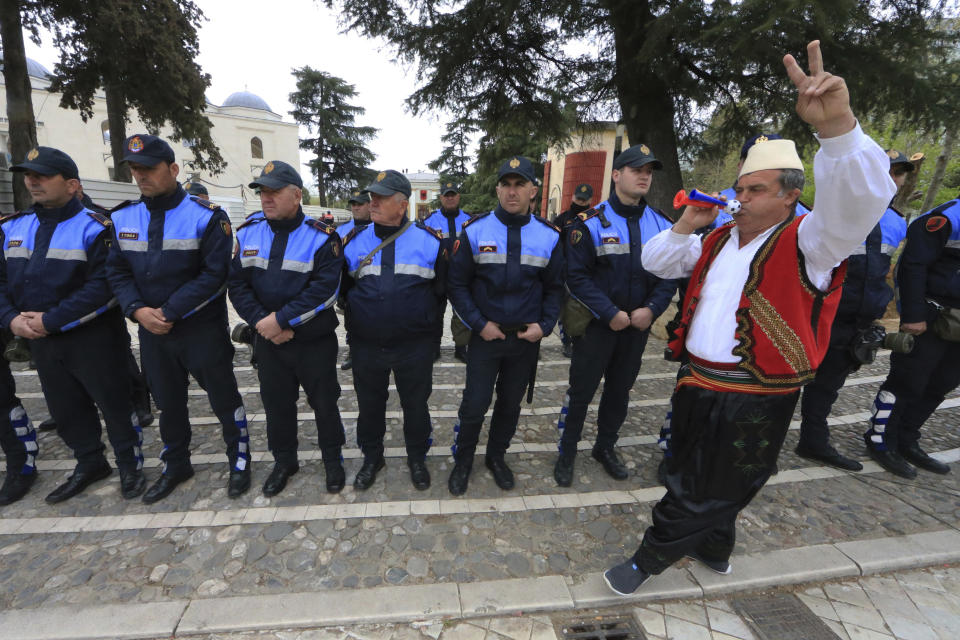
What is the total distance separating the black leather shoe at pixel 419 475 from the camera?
10.7 ft

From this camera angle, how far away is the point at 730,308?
6.51 feet

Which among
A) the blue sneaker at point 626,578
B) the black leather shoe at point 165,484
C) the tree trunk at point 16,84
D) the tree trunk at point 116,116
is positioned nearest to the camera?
the blue sneaker at point 626,578

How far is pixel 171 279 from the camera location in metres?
2.79

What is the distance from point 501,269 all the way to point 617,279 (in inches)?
32.6

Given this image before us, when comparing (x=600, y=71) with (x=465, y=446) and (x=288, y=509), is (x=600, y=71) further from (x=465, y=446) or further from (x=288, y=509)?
(x=288, y=509)

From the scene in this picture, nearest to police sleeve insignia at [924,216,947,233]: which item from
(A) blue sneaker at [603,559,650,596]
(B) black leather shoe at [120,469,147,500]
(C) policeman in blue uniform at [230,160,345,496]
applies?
(A) blue sneaker at [603,559,650,596]

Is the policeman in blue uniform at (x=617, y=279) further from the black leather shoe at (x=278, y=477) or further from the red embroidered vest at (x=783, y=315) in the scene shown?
the black leather shoe at (x=278, y=477)

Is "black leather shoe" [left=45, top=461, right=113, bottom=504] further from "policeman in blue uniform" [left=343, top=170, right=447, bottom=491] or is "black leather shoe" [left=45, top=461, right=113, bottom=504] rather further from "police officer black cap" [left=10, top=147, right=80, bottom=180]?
"police officer black cap" [left=10, top=147, right=80, bottom=180]

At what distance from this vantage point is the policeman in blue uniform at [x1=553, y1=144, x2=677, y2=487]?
9.73ft

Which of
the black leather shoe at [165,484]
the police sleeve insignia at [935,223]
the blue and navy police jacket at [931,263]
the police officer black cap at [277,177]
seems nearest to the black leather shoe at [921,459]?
the blue and navy police jacket at [931,263]

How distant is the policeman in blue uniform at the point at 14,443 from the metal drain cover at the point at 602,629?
3.83 metres

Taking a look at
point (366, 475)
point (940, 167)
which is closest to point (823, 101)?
point (366, 475)

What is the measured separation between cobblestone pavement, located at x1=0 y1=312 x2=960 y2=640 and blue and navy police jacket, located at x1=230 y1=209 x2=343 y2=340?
132cm

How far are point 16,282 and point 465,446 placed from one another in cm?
319
